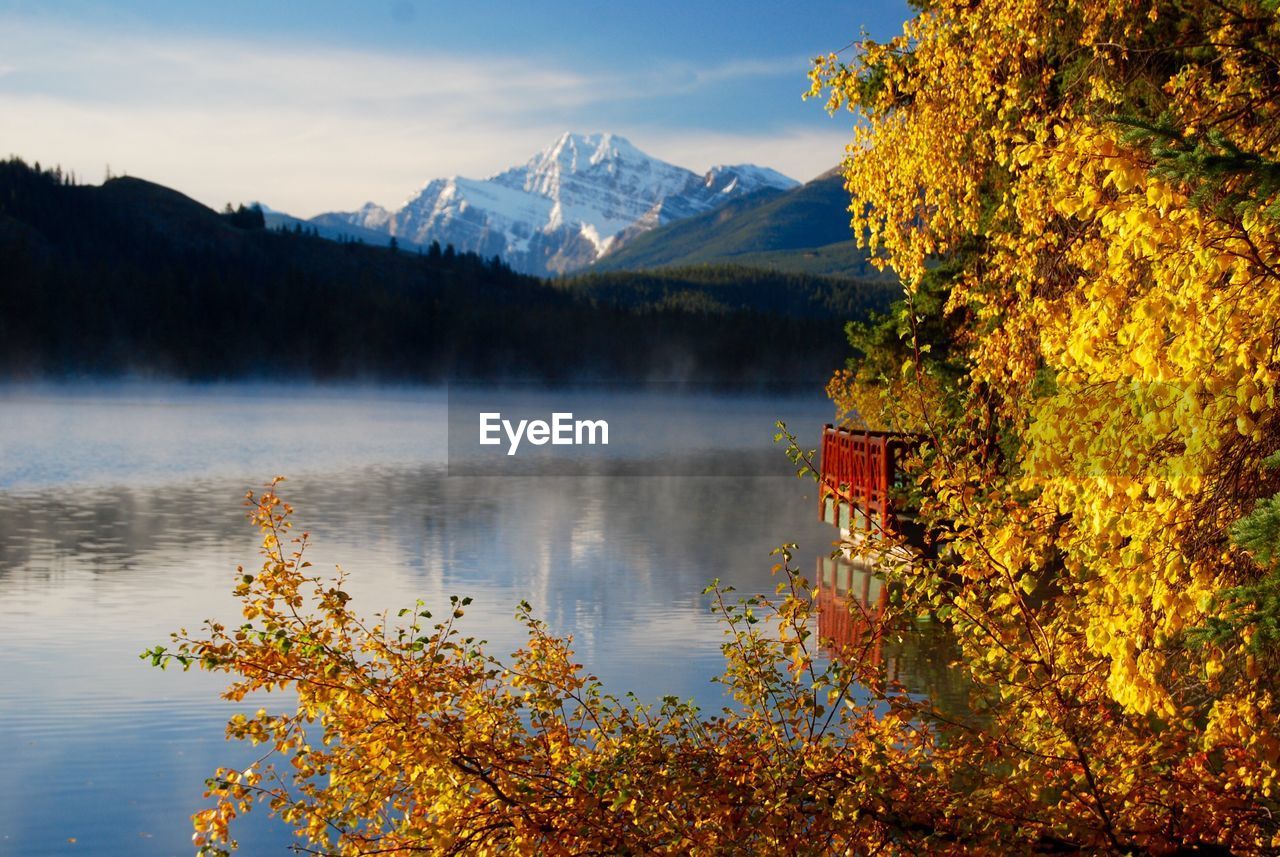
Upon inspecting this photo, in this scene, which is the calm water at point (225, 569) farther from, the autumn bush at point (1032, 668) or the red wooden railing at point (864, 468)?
the autumn bush at point (1032, 668)

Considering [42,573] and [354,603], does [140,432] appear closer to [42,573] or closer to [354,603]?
[42,573]

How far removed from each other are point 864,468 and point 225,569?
13.3m

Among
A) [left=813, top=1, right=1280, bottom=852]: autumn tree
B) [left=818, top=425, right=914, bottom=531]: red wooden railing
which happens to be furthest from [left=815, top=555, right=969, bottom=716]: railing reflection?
[left=818, top=425, right=914, bottom=531]: red wooden railing

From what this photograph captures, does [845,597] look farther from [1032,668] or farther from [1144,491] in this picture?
[1144,491]

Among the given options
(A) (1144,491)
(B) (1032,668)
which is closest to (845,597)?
(B) (1032,668)

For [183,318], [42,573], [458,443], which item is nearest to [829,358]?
[183,318]

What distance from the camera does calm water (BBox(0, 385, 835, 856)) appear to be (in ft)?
43.8

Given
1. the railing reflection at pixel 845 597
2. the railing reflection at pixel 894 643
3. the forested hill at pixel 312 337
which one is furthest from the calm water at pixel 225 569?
the forested hill at pixel 312 337

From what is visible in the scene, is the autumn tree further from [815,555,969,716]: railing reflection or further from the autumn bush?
[815,555,969,716]: railing reflection

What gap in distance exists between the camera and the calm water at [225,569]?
1334 cm

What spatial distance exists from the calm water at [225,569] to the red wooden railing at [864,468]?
1.82 metres

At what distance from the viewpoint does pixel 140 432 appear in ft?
270

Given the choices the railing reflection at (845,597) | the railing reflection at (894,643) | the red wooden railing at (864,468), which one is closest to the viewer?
the railing reflection at (894,643)

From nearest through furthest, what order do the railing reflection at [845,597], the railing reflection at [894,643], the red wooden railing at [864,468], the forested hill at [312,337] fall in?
the railing reflection at [894,643], the railing reflection at [845,597], the red wooden railing at [864,468], the forested hill at [312,337]
